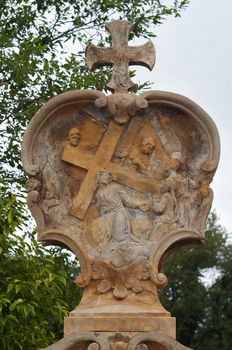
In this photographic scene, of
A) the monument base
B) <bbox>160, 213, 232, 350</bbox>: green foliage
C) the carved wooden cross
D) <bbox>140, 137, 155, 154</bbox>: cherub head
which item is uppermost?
<bbox>160, 213, 232, 350</bbox>: green foliage

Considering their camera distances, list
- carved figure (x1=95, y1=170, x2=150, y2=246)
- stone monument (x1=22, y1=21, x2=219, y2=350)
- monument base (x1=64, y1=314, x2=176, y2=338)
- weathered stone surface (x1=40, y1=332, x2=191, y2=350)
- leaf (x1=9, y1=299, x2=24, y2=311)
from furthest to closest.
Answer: leaf (x1=9, y1=299, x2=24, y2=311) → carved figure (x1=95, y1=170, x2=150, y2=246) → stone monument (x1=22, y1=21, x2=219, y2=350) → monument base (x1=64, y1=314, x2=176, y2=338) → weathered stone surface (x1=40, y1=332, x2=191, y2=350)

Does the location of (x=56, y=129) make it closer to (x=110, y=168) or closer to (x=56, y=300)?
(x=110, y=168)

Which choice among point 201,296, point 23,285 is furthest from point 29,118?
point 201,296

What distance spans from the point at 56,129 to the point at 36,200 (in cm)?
66

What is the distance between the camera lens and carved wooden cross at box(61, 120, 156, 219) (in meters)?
9.92

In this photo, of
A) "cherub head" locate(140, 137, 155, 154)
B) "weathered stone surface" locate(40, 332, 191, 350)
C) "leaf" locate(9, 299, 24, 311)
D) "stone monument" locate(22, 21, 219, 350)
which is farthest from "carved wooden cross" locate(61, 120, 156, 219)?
"leaf" locate(9, 299, 24, 311)

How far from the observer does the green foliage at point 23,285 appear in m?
12.1

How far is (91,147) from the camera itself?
33.0 ft

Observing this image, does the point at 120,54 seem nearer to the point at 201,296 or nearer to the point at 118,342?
the point at 118,342

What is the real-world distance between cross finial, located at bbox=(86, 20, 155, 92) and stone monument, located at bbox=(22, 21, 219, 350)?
4 centimetres

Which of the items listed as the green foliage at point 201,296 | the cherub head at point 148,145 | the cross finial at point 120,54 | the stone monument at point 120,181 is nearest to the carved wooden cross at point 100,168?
the stone monument at point 120,181

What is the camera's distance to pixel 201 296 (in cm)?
3897

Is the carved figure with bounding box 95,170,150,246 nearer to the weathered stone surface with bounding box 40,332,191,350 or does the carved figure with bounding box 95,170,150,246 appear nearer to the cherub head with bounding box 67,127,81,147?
the cherub head with bounding box 67,127,81,147

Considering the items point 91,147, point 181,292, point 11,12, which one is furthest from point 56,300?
point 181,292
